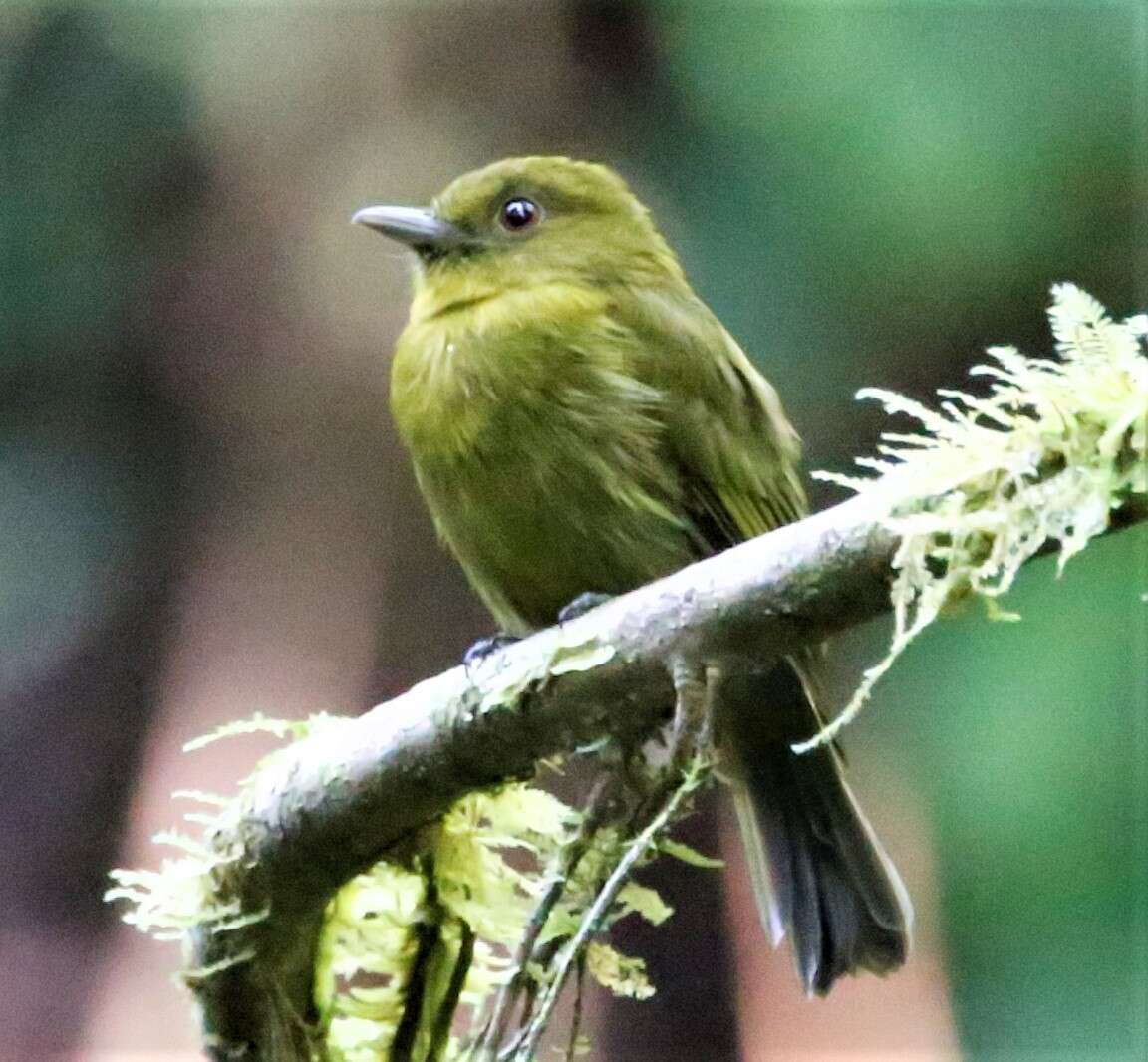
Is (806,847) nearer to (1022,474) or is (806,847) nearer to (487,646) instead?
(487,646)

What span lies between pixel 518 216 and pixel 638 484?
502mm

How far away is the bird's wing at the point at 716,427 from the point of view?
1737 mm

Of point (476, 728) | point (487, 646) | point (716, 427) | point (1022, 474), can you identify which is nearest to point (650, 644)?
A: point (476, 728)

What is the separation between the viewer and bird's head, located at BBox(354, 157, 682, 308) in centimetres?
200

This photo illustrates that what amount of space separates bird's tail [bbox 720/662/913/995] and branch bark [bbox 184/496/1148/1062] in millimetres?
444

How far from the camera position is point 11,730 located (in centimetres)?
222

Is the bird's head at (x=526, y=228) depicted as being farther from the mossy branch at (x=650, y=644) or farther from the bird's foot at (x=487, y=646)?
the mossy branch at (x=650, y=644)

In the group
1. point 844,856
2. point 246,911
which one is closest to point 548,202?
point 844,856

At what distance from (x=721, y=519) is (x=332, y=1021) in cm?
61

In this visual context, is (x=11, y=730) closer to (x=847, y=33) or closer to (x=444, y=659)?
(x=444, y=659)

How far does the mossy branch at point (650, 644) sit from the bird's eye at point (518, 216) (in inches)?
32.9

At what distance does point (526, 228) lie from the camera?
2.05m

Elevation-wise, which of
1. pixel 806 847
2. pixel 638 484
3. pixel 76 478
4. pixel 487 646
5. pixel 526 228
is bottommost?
pixel 806 847

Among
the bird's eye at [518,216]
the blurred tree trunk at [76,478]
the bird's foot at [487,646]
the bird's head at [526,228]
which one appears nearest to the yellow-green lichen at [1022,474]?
the bird's foot at [487,646]
